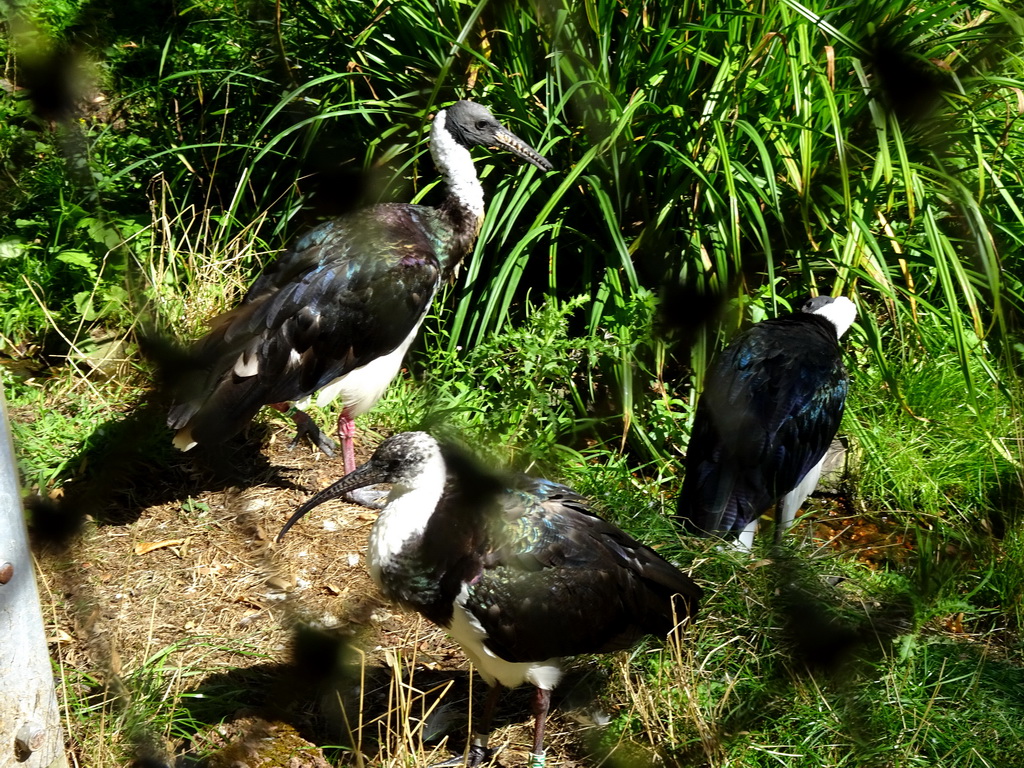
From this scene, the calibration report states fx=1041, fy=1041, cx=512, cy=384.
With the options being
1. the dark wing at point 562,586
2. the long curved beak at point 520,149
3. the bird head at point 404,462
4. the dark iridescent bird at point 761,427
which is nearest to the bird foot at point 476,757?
the dark wing at point 562,586

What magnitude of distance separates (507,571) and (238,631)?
94cm

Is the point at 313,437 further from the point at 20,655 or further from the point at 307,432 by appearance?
the point at 20,655

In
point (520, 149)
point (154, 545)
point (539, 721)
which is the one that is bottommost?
point (154, 545)

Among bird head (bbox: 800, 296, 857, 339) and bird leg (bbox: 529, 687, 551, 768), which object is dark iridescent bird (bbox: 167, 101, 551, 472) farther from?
bird leg (bbox: 529, 687, 551, 768)

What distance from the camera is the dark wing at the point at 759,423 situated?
9.78 ft

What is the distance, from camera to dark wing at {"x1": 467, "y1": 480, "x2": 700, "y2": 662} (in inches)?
89.2

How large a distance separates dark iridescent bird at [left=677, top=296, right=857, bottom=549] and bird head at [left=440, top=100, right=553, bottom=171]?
0.98 meters

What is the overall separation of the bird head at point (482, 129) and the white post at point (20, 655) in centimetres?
226

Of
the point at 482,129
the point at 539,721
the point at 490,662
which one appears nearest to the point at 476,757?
the point at 539,721

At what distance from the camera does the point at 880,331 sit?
381cm

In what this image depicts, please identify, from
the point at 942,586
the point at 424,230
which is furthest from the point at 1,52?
the point at 942,586

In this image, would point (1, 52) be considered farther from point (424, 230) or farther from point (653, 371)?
point (653, 371)

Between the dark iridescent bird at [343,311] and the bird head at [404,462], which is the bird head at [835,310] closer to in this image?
the dark iridescent bird at [343,311]

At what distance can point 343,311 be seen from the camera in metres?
3.37
